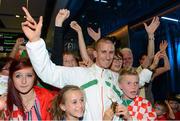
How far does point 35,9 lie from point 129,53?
340cm

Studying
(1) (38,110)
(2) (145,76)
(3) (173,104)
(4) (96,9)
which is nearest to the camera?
(1) (38,110)

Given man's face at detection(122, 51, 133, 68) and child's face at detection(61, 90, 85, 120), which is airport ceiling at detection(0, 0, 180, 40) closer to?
man's face at detection(122, 51, 133, 68)

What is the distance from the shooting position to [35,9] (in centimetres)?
600

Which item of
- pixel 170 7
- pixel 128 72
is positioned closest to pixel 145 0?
pixel 170 7

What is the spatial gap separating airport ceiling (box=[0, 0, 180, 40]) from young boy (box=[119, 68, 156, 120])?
7.90ft

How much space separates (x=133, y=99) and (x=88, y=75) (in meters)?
0.42

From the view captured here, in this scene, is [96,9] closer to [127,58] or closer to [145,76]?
[127,58]

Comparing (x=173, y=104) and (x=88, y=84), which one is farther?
(x=173, y=104)

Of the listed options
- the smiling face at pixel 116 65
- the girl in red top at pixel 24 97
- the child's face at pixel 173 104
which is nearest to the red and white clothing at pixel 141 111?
the smiling face at pixel 116 65

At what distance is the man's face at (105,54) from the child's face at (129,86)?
23cm

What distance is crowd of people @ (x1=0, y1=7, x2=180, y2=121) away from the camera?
1852 millimetres

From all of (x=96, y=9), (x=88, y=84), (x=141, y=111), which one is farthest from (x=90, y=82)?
(x=96, y=9)

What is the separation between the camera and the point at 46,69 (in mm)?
1975

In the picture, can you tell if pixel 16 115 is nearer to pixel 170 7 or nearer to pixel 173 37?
pixel 170 7
